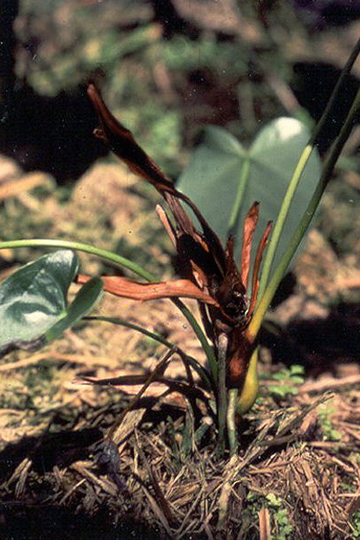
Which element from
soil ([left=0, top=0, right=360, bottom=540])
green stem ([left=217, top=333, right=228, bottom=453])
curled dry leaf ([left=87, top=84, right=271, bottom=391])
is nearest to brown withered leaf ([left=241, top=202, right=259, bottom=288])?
curled dry leaf ([left=87, top=84, right=271, bottom=391])

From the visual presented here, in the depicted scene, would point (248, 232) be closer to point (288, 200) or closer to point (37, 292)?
point (288, 200)

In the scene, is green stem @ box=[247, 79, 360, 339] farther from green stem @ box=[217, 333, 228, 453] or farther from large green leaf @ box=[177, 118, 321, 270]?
large green leaf @ box=[177, 118, 321, 270]

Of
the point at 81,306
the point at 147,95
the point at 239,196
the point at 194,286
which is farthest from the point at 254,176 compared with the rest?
the point at 147,95

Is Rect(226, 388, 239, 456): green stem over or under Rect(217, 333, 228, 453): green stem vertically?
under

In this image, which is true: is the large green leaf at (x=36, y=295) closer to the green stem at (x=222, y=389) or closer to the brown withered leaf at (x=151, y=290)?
the brown withered leaf at (x=151, y=290)

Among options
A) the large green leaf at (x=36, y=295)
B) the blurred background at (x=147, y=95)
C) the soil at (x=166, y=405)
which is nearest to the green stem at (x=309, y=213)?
the soil at (x=166, y=405)

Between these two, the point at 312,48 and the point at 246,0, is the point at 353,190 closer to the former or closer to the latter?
the point at 312,48

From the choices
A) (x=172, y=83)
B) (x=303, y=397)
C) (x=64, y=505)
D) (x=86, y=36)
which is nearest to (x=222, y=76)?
(x=172, y=83)
